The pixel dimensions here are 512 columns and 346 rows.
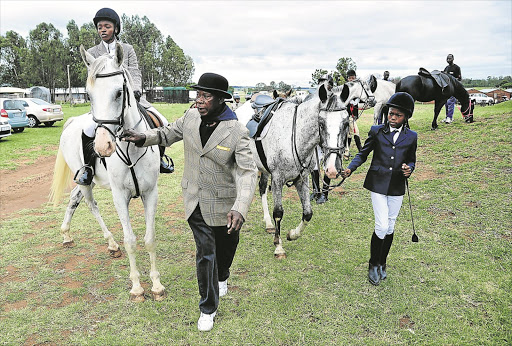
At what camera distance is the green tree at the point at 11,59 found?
56931mm

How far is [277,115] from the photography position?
5.06 meters

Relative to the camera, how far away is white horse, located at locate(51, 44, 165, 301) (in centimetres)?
295

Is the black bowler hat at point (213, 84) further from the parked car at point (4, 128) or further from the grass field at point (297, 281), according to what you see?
the parked car at point (4, 128)

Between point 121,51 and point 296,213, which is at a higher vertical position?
point 121,51

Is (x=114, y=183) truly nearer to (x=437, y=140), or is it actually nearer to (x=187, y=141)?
(x=187, y=141)

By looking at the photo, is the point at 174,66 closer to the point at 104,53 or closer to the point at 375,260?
the point at 104,53

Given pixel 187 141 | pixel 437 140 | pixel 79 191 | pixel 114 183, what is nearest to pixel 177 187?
pixel 79 191

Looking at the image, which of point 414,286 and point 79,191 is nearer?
point 414,286

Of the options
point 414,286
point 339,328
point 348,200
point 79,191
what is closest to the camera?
point 339,328

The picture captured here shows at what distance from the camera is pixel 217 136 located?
3.06 metres

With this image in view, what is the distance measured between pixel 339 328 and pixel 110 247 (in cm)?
362

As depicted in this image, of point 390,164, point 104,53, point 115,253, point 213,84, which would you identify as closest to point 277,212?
point 390,164

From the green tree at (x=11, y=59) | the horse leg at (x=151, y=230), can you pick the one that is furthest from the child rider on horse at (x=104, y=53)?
the green tree at (x=11, y=59)

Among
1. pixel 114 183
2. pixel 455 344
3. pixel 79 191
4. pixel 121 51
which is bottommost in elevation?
pixel 455 344
